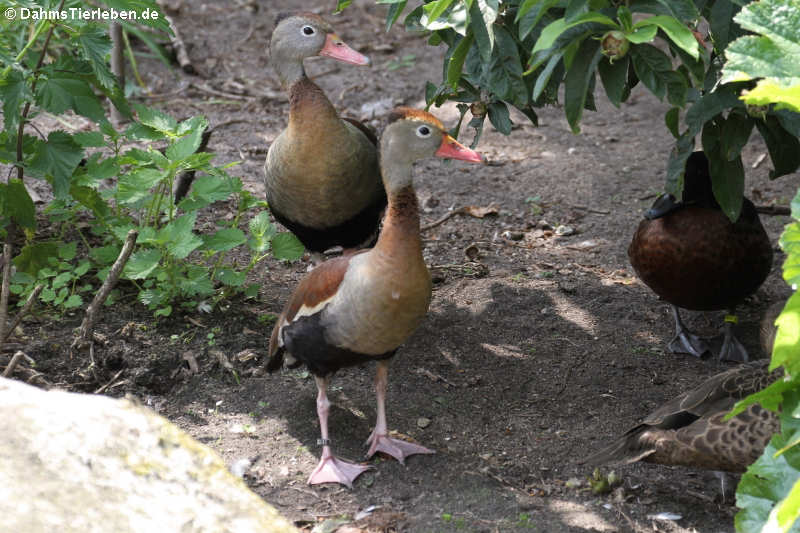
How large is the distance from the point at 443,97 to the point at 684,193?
133 centimetres

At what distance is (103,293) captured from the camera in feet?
12.4

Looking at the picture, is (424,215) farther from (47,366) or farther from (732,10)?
(732,10)

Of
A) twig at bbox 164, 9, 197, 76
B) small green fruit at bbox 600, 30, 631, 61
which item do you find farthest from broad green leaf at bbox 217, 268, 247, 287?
twig at bbox 164, 9, 197, 76

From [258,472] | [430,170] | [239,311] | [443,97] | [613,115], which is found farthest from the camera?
[613,115]

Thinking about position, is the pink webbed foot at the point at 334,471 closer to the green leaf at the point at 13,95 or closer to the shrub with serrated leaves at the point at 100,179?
the shrub with serrated leaves at the point at 100,179

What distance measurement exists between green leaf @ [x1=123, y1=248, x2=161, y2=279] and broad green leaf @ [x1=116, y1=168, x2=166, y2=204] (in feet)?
0.78

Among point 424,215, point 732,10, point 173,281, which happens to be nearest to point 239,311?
point 173,281

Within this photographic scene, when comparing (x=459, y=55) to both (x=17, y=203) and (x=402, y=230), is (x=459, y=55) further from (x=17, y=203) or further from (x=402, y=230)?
(x=17, y=203)

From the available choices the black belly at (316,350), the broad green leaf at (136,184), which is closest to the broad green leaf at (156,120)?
the broad green leaf at (136,184)

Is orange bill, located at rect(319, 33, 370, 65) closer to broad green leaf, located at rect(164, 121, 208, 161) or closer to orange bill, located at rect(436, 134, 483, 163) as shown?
broad green leaf, located at rect(164, 121, 208, 161)

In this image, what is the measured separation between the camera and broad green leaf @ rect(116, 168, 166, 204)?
3844 mm

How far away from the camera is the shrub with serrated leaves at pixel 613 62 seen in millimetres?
2471

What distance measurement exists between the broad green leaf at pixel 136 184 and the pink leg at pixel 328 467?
120 cm

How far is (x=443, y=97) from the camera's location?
11.9ft
